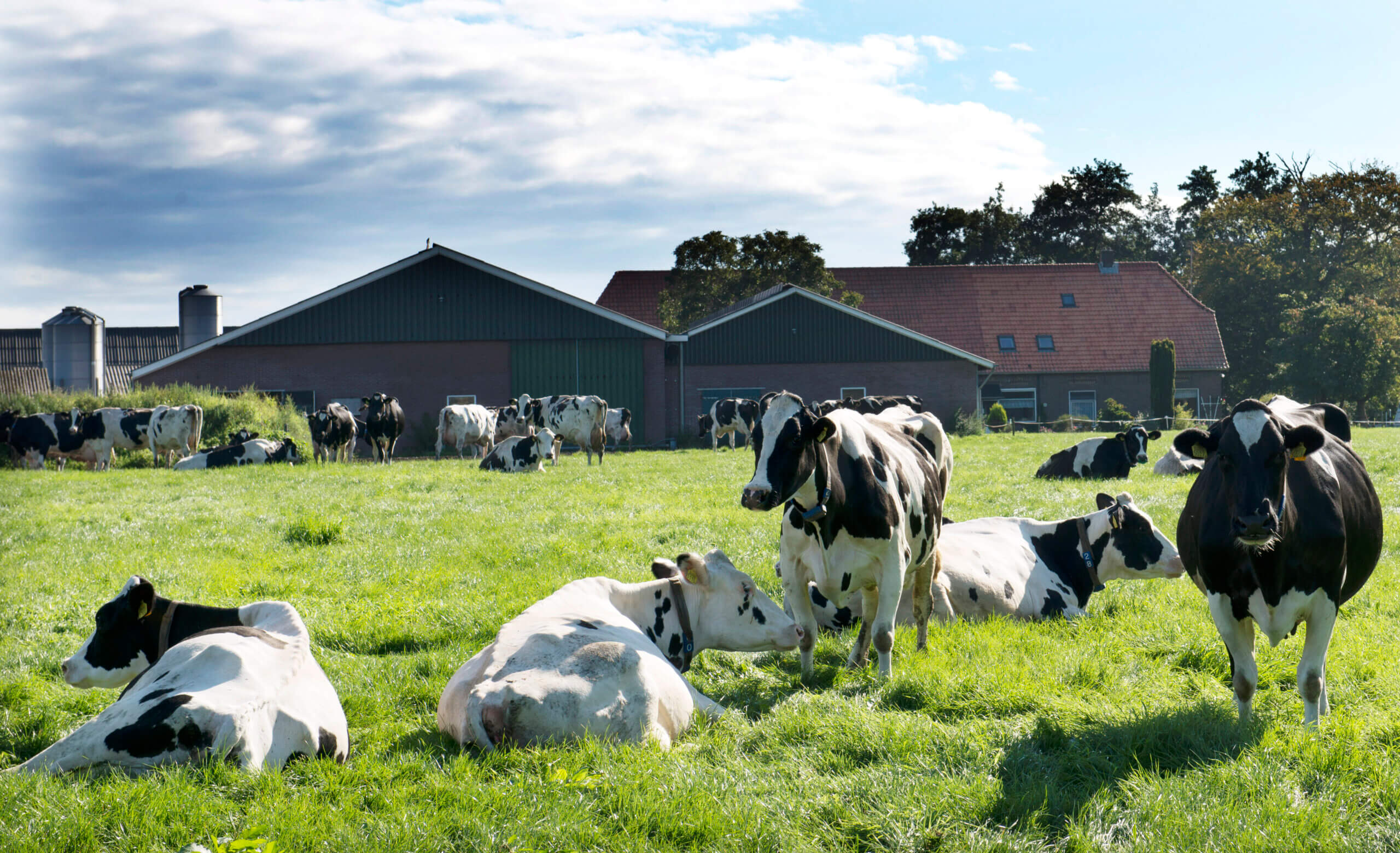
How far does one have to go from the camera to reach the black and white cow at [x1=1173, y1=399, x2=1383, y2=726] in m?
4.73

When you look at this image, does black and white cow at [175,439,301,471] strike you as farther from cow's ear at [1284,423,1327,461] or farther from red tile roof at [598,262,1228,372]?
red tile roof at [598,262,1228,372]

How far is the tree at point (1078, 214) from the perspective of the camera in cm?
7069

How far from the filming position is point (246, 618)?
5578mm

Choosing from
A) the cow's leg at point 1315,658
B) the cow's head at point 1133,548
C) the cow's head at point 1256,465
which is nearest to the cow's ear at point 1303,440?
the cow's head at point 1256,465

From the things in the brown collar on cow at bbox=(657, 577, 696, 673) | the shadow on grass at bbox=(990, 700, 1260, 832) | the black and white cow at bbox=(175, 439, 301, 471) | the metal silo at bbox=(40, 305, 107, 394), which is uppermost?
the metal silo at bbox=(40, 305, 107, 394)

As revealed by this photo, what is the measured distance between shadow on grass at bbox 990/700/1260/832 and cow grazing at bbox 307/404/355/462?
81.2 ft

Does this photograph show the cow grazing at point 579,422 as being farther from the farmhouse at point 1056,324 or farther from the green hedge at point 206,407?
the farmhouse at point 1056,324

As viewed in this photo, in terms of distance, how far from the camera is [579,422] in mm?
Answer: 29094

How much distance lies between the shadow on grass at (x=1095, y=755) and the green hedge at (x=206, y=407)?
2575 centimetres

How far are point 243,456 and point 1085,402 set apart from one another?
116 feet

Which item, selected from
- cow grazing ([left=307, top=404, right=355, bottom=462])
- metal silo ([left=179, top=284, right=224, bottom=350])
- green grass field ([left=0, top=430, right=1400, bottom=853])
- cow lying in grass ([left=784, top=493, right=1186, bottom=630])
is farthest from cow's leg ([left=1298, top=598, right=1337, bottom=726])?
metal silo ([left=179, top=284, right=224, bottom=350])

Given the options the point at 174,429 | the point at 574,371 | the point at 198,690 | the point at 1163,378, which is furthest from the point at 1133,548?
the point at 1163,378

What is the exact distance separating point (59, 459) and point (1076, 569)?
26126 mm

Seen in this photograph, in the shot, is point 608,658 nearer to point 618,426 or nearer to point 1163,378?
point 618,426
